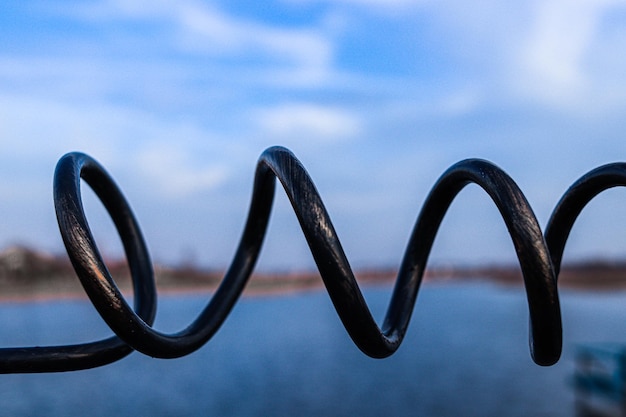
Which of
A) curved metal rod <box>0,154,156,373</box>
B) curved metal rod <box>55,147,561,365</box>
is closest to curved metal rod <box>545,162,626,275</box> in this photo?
curved metal rod <box>55,147,561,365</box>

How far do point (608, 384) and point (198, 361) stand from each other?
95.5 ft

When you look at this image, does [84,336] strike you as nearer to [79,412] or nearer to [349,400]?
[79,412]

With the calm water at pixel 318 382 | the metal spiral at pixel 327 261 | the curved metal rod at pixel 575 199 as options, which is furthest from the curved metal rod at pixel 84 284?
the calm water at pixel 318 382

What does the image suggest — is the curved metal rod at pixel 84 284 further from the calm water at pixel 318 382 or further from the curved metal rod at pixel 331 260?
the calm water at pixel 318 382

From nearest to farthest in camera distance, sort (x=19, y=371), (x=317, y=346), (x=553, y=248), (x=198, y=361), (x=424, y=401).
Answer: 1. (x=19, y=371)
2. (x=553, y=248)
3. (x=424, y=401)
4. (x=198, y=361)
5. (x=317, y=346)

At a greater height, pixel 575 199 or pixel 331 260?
pixel 575 199

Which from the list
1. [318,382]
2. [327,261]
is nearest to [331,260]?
[327,261]

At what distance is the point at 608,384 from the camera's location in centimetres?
1628

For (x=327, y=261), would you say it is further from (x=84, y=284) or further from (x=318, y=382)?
(x=318, y=382)

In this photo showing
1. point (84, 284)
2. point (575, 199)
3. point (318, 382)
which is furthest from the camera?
point (318, 382)

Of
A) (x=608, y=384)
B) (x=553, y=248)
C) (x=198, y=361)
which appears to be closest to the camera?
(x=553, y=248)

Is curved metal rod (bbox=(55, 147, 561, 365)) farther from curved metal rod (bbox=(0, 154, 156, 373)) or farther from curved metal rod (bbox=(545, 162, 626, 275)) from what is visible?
curved metal rod (bbox=(545, 162, 626, 275))

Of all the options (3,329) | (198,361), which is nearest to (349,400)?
(198,361)

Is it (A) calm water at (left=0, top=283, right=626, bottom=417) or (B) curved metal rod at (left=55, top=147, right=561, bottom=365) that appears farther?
(A) calm water at (left=0, top=283, right=626, bottom=417)
